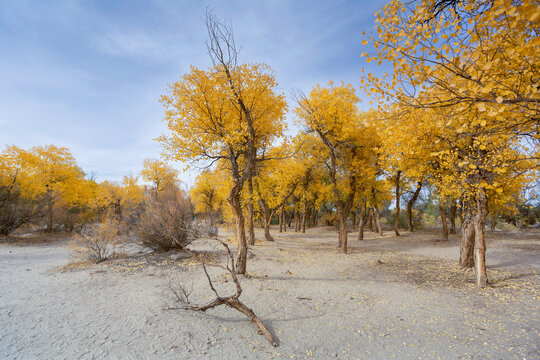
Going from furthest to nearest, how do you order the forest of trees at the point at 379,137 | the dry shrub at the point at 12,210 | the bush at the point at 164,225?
the dry shrub at the point at 12,210 < the bush at the point at 164,225 < the forest of trees at the point at 379,137

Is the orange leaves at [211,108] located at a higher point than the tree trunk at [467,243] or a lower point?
higher

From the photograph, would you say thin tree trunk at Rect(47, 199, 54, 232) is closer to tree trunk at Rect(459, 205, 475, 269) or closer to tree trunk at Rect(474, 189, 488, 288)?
tree trunk at Rect(474, 189, 488, 288)

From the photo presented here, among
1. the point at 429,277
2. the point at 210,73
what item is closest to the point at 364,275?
the point at 429,277

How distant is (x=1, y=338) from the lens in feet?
11.6

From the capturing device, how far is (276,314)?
14.4 feet

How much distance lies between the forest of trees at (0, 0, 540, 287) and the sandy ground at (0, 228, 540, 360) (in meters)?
1.54

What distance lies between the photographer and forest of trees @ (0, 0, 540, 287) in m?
2.82

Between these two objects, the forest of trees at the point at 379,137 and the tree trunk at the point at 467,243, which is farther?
the tree trunk at the point at 467,243

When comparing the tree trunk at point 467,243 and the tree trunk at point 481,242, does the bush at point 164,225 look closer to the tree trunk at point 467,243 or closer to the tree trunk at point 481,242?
the tree trunk at point 481,242

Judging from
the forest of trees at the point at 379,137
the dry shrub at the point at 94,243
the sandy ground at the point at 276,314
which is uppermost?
the forest of trees at the point at 379,137

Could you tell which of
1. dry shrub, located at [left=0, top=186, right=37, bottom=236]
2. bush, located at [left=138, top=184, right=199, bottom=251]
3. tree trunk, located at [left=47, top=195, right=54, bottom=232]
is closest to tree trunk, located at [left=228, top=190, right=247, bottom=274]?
bush, located at [left=138, top=184, right=199, bottom=251]

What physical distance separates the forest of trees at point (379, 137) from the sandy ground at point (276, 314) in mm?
1541

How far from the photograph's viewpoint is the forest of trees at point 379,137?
2.82 metres

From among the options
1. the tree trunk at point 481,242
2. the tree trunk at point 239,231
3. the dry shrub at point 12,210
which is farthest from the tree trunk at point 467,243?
the dry shrub at point 12,210
